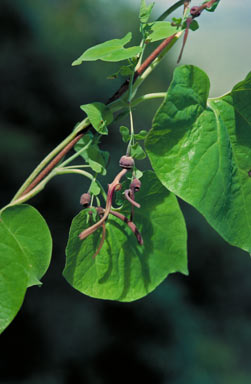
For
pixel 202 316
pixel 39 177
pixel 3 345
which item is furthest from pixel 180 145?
pixel 202 316

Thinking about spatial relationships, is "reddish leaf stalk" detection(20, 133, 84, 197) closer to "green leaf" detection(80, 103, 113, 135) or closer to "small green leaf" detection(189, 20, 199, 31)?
"green leaf" detection(80, 103, 113, 135)

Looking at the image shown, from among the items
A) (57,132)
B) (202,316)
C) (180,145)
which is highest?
(180,145)

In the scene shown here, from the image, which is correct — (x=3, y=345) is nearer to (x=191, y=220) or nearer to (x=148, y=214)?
(x=191, y=220)

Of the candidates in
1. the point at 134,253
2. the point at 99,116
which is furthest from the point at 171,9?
the point at 134,253

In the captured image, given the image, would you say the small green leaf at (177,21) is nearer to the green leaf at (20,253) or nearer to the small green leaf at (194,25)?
the small green leaf at (194,25)

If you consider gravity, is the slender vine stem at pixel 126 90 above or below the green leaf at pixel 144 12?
below

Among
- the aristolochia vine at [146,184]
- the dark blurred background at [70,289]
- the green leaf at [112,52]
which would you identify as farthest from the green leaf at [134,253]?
the dark blurred background at [70,289]

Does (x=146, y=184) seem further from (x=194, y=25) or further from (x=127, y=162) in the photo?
(x=194, y=25)
